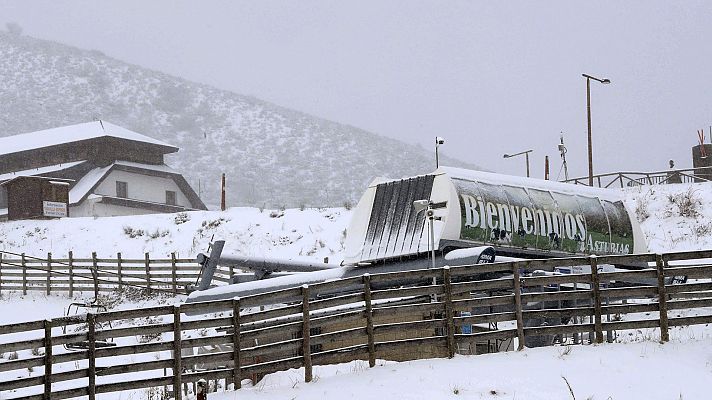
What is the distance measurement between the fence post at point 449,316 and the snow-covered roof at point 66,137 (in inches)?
1954

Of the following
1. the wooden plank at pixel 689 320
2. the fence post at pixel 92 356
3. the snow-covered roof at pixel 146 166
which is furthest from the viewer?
the snow-covered roof at pixel 146 166

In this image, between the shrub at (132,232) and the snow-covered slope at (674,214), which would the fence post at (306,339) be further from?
the shrub at (132,232)

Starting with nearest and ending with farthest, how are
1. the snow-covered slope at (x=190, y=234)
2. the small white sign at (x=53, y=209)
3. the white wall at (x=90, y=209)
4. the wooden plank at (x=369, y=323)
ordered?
1. the wooden plank at (x=369, y=323)
2. the snow-covered slope at (x=190, y=234)
3. the small white sign at (x=53, y=209)
4. the white wall at (x=90, y=209)

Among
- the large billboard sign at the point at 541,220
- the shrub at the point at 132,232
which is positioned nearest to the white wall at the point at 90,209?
the shrub at the point at 132,232

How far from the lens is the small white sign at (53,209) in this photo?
47.9 metres

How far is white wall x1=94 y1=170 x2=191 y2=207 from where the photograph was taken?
5822 centimetres

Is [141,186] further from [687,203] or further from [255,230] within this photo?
[687,203]

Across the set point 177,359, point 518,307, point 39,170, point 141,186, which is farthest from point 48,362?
point 39,170

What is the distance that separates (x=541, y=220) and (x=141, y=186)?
4401cm

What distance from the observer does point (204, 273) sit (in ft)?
63.0

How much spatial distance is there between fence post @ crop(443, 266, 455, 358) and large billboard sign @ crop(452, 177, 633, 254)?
4251mm

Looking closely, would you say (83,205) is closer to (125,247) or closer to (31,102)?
(125,247)

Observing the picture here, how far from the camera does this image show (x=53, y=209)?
48125mm

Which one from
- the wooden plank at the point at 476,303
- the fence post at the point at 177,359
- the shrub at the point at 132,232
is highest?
the shrub at the point at 132,232
